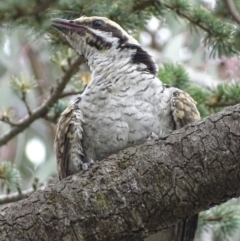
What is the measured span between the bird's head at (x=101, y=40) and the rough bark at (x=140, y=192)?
0.90 meters

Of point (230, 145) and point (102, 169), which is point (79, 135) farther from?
point (230, 145)

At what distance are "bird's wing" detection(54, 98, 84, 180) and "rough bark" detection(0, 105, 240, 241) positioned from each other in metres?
0.48

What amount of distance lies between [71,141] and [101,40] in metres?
0.63

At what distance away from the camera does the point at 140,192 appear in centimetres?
257

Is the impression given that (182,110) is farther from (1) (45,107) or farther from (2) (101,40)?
(1) (45,107)

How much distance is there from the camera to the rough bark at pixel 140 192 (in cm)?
248

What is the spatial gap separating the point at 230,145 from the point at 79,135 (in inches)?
35.3

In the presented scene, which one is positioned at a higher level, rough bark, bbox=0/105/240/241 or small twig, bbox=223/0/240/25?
small twig, bbox=223/0/240/25

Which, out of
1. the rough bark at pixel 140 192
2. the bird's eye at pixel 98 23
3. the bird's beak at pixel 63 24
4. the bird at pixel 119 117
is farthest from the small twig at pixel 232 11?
the rough bark at pixel 140 192

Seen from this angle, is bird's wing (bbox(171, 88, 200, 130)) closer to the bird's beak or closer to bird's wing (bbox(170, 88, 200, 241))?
bird's wing (bbox(170, 88, 200, 241))

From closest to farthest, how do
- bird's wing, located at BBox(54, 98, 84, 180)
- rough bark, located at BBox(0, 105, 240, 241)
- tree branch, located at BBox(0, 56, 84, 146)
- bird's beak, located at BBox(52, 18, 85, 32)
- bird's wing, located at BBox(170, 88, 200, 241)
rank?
1. rough bark, located at BBox(0, 105, 240, 241)
2. bird's wing, located at BBox(170, 88, 200, 241)
3. bird's wing, located at BBox(54, 98, 84, 180)
4. bird's beak, located at BBox(52, 18, 85, 32)
5. tree branch, located at BBox(0, 56, 84, 146)

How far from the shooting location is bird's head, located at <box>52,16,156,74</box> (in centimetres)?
346

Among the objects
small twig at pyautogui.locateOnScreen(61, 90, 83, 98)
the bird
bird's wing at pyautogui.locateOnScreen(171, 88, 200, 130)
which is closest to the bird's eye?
the bird

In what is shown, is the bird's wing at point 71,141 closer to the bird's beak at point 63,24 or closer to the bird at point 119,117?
the bird at point 119,117
